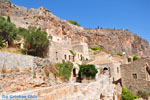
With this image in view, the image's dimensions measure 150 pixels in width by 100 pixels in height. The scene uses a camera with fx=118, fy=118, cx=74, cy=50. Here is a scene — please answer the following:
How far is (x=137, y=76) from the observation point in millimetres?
19281

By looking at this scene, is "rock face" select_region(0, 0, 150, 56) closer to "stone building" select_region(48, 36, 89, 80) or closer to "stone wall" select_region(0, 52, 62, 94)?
"stone building" select_region(48, 36, 89, 80)

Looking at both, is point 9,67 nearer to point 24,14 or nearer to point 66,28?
point 24,14

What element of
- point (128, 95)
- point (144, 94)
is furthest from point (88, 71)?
point (144, 94)

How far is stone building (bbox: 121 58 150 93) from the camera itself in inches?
738

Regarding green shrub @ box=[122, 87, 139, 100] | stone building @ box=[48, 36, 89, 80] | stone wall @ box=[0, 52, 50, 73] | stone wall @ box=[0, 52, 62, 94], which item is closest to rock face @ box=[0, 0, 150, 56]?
stone building @ box=[48, 36, 89, 80]

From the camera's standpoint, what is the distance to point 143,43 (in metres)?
70.2

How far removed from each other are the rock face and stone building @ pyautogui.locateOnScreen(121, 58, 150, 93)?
20.7 meters

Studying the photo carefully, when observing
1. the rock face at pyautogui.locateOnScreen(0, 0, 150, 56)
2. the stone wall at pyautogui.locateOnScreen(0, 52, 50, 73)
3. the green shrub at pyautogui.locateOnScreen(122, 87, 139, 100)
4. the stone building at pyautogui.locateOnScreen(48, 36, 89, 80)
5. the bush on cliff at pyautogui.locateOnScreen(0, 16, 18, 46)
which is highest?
the rock face at pyautogui.locateOnScreen(0, 0, 150, 56)

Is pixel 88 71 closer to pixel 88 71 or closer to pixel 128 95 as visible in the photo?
pixel 88 71

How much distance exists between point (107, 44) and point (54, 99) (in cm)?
4655

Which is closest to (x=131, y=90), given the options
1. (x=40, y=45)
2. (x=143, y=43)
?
(x=40, y=45)

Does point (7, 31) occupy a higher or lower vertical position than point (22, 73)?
higher

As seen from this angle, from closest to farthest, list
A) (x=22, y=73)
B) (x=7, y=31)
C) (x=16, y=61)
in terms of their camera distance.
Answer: (x=22, y=73), (x=16, y=61), (x=7, y=31)

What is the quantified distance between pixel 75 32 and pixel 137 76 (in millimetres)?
30099
